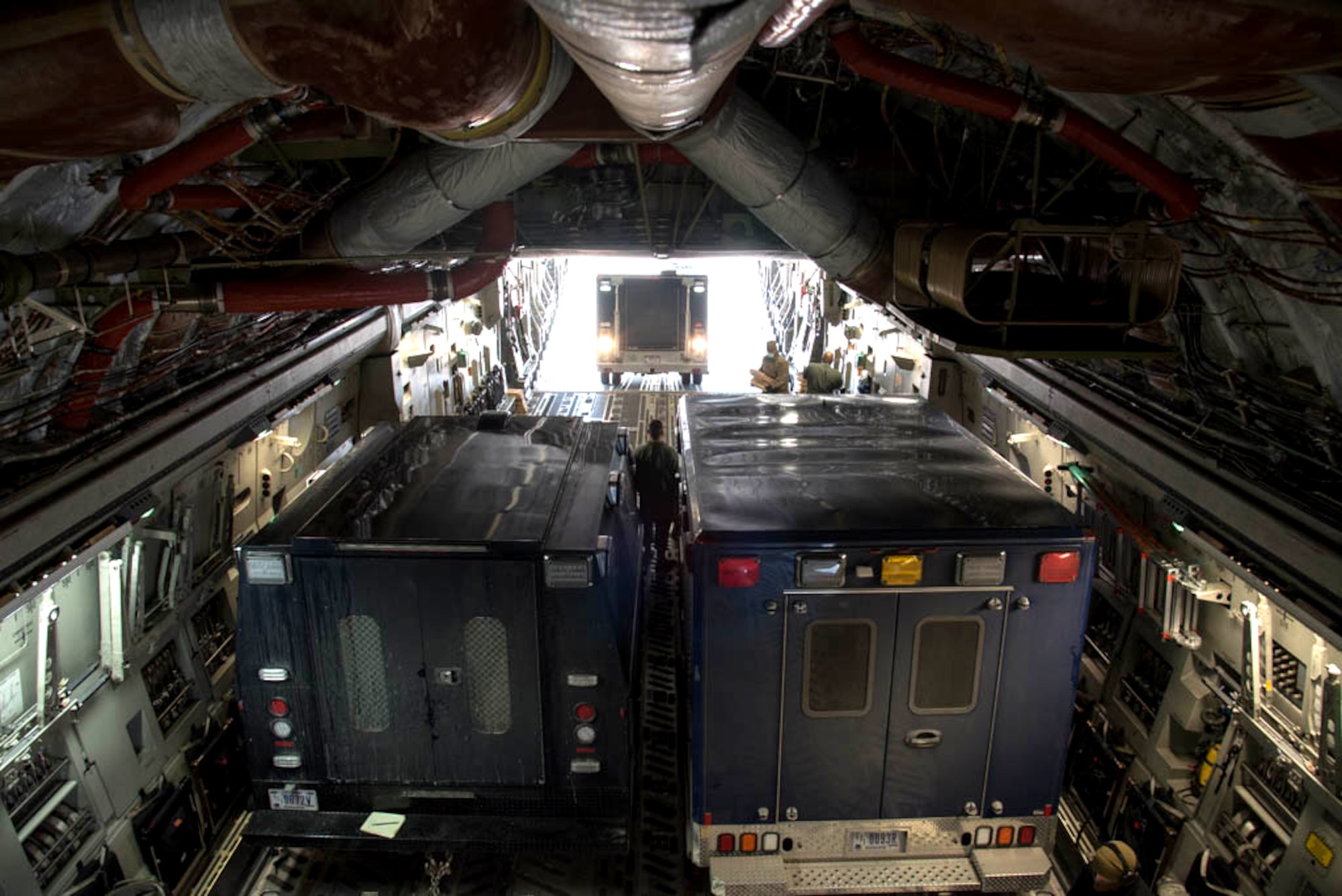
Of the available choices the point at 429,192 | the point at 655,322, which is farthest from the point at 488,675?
the point at 655,322

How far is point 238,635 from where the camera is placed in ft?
16.0

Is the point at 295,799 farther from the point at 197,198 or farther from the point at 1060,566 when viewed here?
the point at 1060,566

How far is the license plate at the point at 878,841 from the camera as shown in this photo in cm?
485

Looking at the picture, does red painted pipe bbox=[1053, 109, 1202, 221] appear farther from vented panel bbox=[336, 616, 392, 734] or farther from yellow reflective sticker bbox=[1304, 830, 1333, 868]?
vented panel bbox=[336, 616, 392, 734]

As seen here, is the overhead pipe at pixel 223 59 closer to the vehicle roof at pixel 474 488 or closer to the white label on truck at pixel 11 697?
the vehicle roof at pixel 474 488

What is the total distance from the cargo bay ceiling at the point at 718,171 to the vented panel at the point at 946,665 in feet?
5.00

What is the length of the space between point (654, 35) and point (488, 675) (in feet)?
12.9

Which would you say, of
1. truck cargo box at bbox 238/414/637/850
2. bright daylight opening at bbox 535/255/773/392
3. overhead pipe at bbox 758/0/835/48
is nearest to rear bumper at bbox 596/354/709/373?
bright daylight opening at bbox 535/255/773/392

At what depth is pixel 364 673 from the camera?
4910mm

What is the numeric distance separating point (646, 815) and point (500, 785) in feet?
4.14

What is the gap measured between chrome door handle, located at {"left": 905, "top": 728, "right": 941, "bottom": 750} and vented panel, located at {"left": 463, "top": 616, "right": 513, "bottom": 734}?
2300 mm

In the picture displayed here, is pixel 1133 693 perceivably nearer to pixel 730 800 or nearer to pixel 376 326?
pixel 730 800

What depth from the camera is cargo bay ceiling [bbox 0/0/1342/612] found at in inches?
93.0

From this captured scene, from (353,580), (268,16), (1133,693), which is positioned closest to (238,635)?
(353,580)
